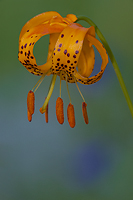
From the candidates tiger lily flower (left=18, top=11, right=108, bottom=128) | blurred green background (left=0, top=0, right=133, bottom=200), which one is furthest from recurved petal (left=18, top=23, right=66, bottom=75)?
blurred green background (left=0, top=0, right=133, bottom=200)

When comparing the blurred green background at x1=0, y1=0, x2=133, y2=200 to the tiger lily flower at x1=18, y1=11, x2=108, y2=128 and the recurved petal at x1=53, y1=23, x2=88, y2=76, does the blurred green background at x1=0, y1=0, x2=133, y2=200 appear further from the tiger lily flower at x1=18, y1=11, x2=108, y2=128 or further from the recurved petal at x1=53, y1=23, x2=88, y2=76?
the recurved petal at x1=53, y1=23, x2=88, y2=76

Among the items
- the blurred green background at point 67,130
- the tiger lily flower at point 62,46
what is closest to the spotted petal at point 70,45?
the tiger lily flower at point 62,46

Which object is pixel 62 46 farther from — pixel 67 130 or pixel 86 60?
pixel 67 130

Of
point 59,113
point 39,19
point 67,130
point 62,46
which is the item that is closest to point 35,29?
point 39,19

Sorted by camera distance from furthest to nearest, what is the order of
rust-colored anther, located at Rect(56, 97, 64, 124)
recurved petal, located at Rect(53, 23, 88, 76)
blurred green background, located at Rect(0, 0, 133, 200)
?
1. blurred green background, located at Rect(0, 0, 133, 200)
2. rust-colored anther, located at Rect(56, 97, 64, 124)
3. recurved petal, located at Rect(53, 23, 88, 76)

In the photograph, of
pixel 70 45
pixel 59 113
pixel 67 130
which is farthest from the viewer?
pixel 67 130

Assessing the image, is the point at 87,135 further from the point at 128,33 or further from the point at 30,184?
the point at 128,33

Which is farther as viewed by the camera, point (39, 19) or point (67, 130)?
point (67, 130)

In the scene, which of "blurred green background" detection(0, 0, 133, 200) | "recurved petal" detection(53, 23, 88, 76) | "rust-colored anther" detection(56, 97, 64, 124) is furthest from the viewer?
"blurred green background" detection(0, 0, 133, 200)

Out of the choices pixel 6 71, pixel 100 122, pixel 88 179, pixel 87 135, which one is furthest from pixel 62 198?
pixel 6 71

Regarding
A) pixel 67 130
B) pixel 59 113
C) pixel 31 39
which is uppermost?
pixel 31 39
